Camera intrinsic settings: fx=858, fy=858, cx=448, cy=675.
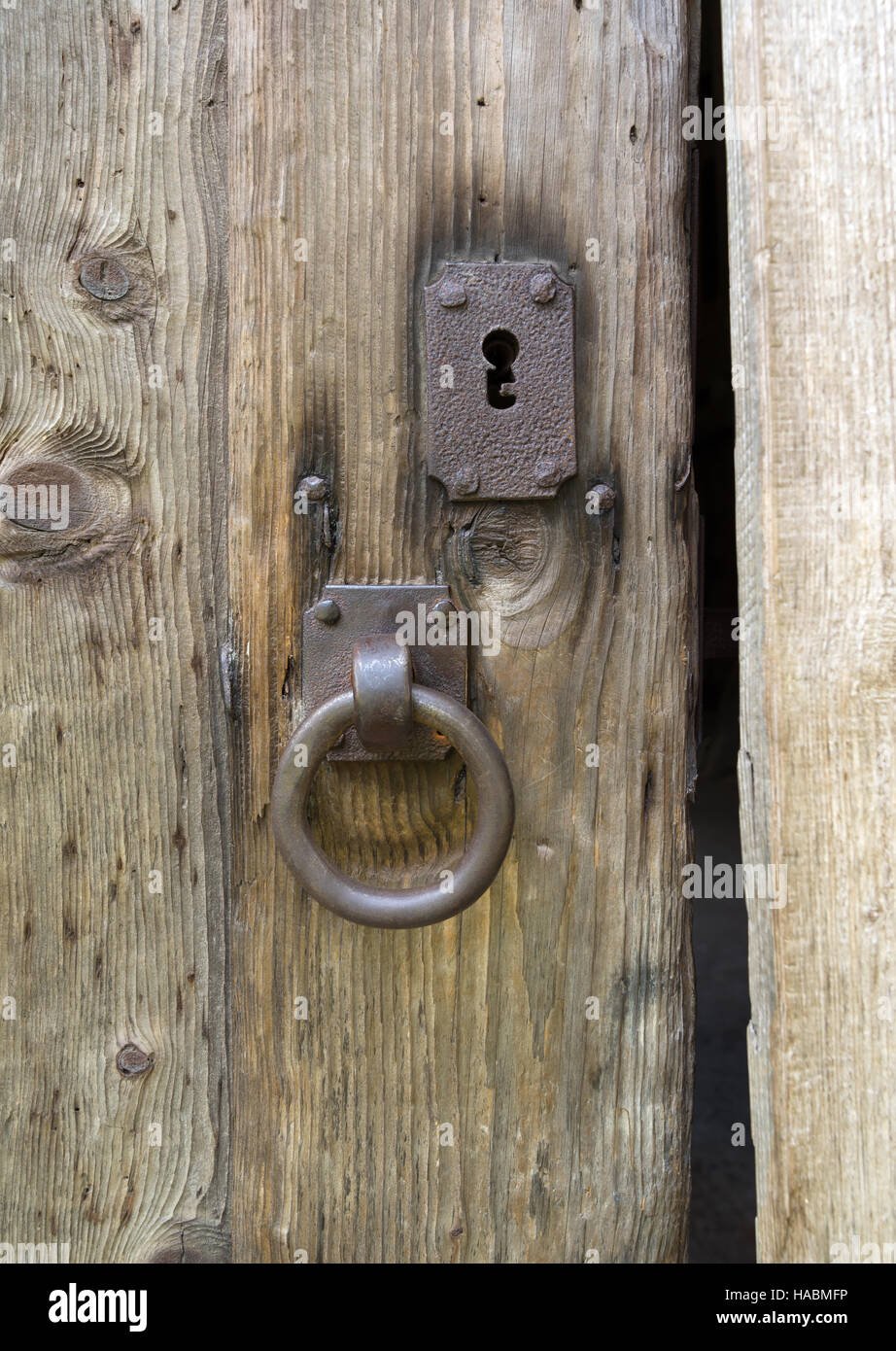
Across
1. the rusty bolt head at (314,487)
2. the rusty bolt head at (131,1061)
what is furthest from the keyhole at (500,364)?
the rusty bolt head at (131,1061)

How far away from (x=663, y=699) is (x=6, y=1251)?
559 millimetres

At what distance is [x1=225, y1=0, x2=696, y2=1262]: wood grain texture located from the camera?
1.73ft

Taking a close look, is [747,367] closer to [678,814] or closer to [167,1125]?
[678,814]

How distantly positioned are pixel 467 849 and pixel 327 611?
6.6 inches

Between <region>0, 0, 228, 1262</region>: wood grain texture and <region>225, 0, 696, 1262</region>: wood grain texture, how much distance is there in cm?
3

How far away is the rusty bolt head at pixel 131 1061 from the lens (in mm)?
561

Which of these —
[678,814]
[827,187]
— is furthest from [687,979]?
[827,187]

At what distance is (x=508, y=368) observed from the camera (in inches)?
20.7
